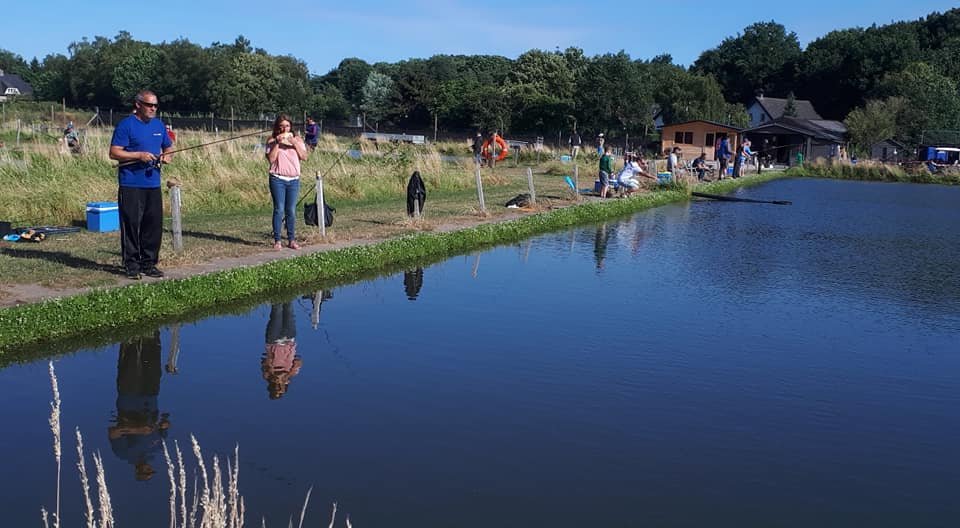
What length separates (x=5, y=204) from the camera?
15.0 metres

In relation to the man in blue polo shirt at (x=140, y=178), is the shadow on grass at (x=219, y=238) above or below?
below

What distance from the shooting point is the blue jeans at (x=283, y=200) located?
12.3 meters

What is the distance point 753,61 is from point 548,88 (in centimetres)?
4768

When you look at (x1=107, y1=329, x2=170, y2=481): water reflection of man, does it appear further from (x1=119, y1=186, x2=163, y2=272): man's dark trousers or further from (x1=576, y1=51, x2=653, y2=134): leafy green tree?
(x1=576, y1=51, x2=653, y2=134): leafy green tree

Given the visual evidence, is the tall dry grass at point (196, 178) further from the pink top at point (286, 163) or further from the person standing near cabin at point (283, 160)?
the pink top at point (286, 163)

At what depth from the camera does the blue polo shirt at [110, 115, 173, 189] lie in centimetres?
951

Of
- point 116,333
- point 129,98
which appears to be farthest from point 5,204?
point 129,98

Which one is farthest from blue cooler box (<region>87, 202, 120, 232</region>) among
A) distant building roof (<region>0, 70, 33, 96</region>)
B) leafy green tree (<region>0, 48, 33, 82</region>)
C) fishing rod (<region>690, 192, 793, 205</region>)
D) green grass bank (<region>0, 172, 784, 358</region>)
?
leafy green tree (<region>0, 48, 33, 82</region>)

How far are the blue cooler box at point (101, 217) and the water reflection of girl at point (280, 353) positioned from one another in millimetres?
5258

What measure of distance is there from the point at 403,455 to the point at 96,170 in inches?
565

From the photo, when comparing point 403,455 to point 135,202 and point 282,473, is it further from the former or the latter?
point 135,202

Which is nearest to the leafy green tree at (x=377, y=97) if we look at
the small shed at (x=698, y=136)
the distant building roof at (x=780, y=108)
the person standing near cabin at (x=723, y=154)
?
the small shed at (x=698, y=136)

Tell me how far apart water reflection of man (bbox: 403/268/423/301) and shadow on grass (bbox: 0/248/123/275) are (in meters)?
3.40

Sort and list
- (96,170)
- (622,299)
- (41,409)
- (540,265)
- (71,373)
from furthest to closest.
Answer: (96,170) < (540,265) < (622,299) < (71,373) < (41,409)
